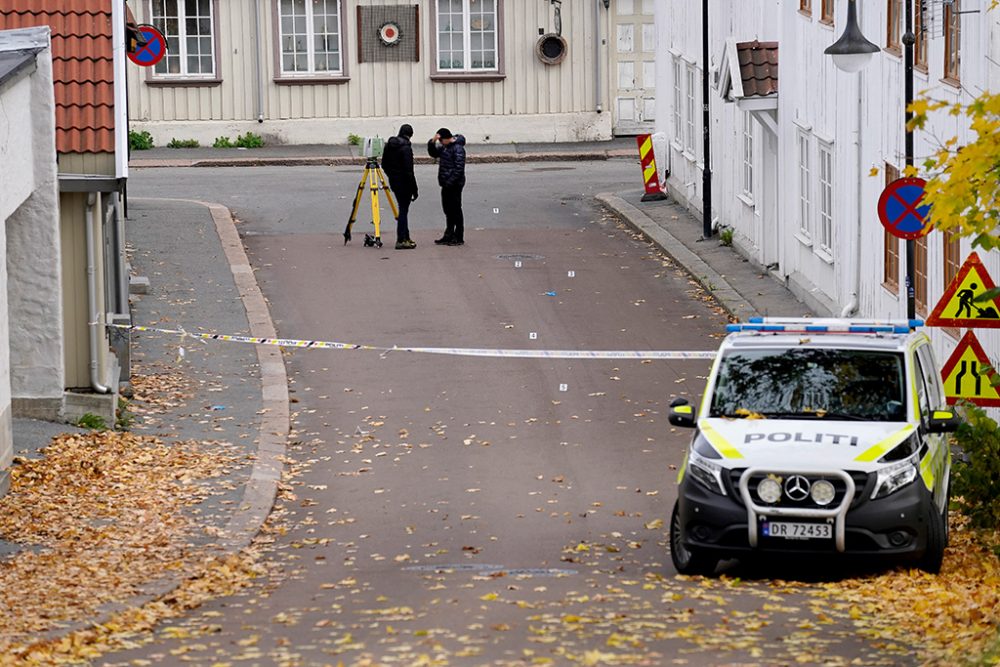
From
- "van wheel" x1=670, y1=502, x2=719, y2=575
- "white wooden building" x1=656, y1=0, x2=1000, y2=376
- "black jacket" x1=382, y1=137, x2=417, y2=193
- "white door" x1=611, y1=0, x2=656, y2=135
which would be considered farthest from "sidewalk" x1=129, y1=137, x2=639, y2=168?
"van wheel" x1=670, y1=502, x2=719, y2=575

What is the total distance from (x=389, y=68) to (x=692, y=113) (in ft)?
33.9

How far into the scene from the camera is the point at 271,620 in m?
11.1

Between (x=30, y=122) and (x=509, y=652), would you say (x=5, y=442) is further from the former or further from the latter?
(x=509, y=652)

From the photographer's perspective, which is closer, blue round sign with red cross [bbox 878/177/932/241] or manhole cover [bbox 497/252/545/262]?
blue round sign with red cross [bbox 878/177/932/241]

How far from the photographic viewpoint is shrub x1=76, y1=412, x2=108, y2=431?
1723cm

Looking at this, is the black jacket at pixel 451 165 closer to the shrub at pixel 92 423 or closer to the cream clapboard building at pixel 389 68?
the shrub at pixel 92 423

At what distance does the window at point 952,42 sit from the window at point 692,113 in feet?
43.7

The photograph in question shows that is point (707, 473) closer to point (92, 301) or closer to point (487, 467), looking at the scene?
point (487, 467)

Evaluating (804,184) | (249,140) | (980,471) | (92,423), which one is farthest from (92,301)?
(249,140)

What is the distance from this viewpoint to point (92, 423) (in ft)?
56.6

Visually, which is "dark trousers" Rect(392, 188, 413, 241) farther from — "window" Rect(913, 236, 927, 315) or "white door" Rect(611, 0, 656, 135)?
"white door" Rect(611, 0, 656, 135)

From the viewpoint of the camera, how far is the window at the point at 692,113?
1227 inches

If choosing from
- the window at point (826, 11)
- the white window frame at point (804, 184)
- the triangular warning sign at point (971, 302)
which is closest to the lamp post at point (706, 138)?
the white window frame at point (804, 184)

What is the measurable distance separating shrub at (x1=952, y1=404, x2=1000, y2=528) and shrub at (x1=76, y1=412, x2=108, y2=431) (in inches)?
315
